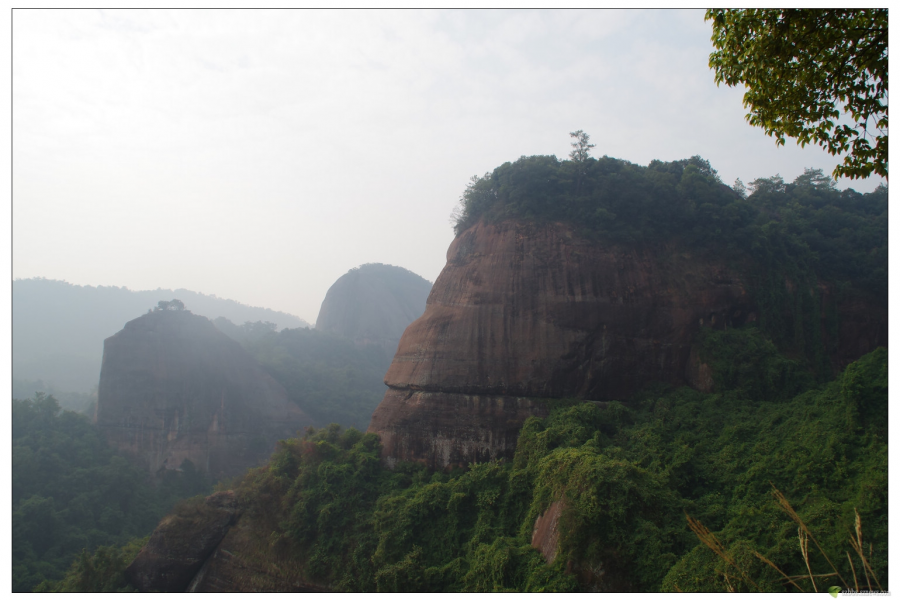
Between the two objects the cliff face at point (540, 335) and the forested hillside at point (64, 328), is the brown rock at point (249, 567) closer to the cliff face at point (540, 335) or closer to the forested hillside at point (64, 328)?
the cliff face at point (540, 335)

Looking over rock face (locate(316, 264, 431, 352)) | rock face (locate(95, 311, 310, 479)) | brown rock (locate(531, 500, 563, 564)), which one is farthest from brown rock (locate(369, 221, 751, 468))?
rock face (locate(316, 264, 431, 352))

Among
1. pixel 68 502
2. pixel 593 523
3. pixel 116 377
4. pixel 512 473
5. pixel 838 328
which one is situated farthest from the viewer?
pixel 116 377

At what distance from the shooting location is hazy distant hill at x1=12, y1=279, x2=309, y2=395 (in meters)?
64.0

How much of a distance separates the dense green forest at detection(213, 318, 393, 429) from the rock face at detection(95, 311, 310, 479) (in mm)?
3055

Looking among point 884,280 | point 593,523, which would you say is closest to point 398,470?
point 593,523

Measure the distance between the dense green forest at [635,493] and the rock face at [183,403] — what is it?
19294 mm

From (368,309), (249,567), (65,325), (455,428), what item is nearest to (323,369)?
(368,309)

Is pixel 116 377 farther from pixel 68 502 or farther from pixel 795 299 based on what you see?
pixel 795 299

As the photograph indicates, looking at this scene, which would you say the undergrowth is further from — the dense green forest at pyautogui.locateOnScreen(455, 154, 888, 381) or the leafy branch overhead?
the leafy branch overhead

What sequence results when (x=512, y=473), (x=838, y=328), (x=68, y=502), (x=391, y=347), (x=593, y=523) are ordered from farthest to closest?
(x=391, y=347) < (x=68, y=502) < (x=838, y=328) < (x=512, y=473) < (x=593, y=523)

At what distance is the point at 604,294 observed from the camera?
66.5 ft

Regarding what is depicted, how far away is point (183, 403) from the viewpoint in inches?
1491

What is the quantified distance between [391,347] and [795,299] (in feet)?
177

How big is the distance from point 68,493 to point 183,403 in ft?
31.1
